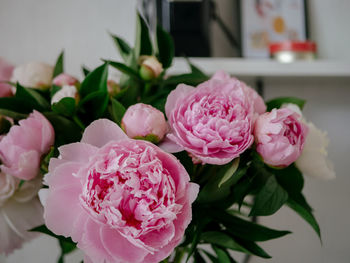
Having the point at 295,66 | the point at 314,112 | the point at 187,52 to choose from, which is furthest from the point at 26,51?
the point at 314,112

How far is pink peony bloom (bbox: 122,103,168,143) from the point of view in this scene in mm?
365

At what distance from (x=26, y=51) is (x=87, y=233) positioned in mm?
861

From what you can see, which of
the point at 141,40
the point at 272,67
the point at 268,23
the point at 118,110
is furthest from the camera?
the point at 268,23

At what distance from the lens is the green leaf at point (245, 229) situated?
44cm

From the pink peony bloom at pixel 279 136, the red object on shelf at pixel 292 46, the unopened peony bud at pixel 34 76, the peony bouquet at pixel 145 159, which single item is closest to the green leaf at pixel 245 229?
the peony bouquet at pixel 145 159

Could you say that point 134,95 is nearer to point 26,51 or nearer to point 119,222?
point 119,222

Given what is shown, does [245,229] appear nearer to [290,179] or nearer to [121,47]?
[290,179]

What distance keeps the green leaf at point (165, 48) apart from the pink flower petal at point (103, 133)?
0.21 metres

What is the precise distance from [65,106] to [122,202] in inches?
7.1

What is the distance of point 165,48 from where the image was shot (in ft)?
1.75

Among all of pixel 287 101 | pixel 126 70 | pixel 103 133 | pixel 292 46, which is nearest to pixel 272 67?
pixel 292 46

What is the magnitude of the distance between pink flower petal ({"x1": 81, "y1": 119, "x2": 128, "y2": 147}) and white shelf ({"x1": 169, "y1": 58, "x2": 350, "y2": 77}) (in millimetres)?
452

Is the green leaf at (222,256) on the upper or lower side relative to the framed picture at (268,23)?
Answer: lower

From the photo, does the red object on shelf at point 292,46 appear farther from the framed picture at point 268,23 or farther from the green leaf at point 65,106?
the green leaf at point 65,106
